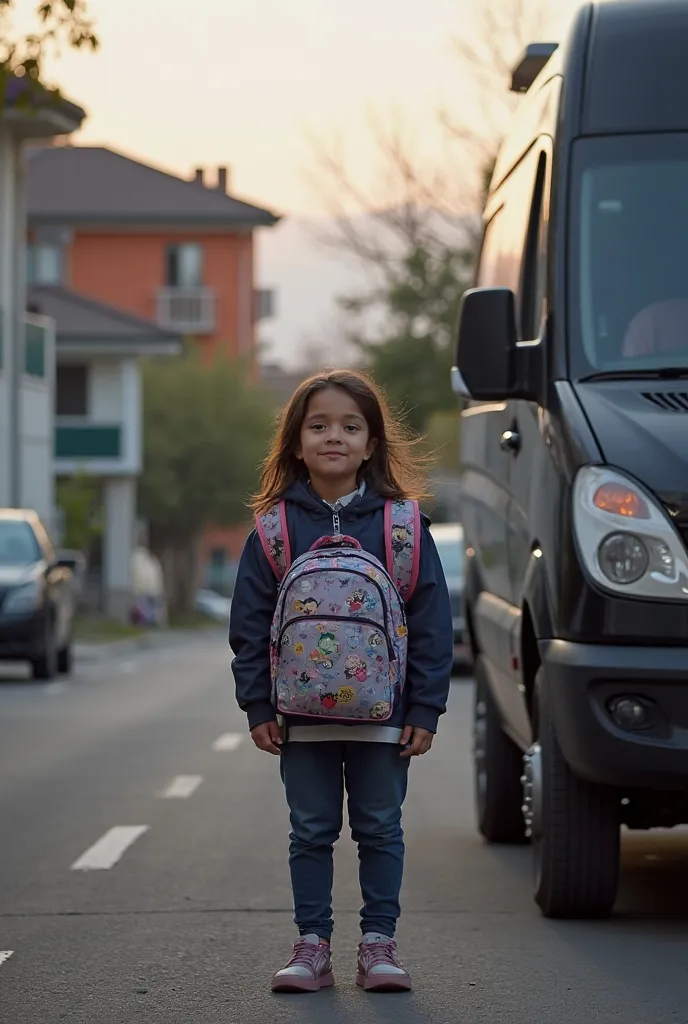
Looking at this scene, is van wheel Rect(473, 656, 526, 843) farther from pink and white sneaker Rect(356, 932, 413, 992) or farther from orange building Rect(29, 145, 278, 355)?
orange building Rect(29, 145, 278, 355)

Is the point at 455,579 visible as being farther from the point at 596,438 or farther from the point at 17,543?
the point at 596,438

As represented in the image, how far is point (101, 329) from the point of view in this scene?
184 feet

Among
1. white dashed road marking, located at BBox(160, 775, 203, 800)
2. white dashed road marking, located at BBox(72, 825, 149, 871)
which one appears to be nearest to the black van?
white dashed road marking, located at BBox(72, 825, 149, 871)

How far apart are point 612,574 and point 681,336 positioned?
3.01ft

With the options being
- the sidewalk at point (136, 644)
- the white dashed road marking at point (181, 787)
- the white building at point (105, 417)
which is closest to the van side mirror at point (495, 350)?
the white dashed road marking at point (181, 787)

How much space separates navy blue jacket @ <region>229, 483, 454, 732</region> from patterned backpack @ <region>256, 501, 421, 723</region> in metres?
0.06

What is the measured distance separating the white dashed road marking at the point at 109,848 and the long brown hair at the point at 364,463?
276 cm

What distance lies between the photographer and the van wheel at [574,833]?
6273 mm

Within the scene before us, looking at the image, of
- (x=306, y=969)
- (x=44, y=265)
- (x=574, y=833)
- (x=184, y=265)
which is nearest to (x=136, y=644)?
(x=574, y=833)

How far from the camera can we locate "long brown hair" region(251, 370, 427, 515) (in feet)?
18.1

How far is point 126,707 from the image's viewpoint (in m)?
18.2

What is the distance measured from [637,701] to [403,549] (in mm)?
882

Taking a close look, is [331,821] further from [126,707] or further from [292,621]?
[126,707]

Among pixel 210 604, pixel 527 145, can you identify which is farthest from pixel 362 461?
pixel 210 604
